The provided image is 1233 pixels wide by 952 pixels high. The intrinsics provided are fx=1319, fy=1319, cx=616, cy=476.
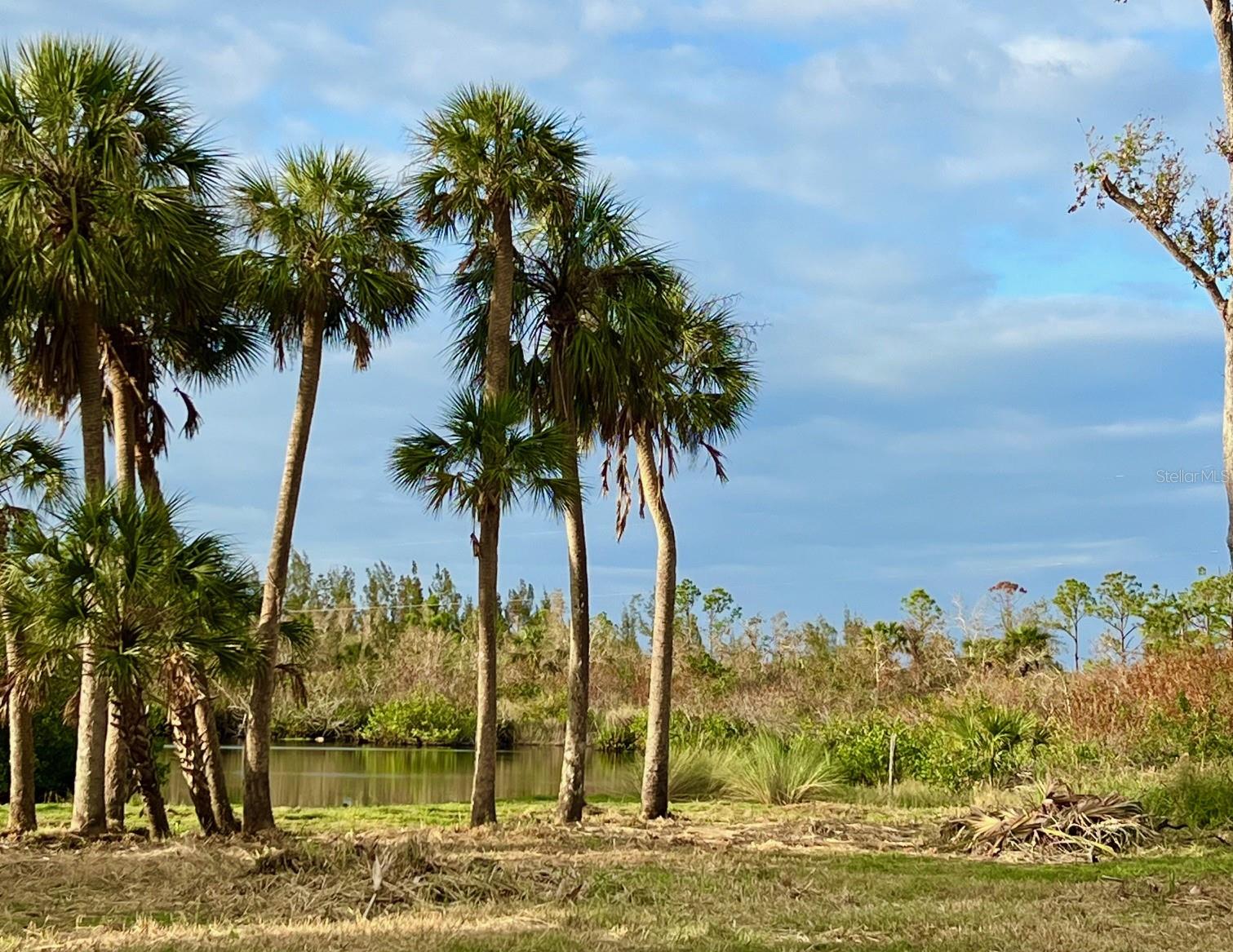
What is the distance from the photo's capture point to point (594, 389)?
59.0ft

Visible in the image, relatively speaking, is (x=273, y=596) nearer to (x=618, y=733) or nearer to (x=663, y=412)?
(x=663, y=412)

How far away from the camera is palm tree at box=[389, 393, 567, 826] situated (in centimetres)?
1594

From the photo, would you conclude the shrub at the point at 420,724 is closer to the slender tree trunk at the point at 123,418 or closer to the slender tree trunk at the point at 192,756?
the slender tree trunk at the point at 123,418

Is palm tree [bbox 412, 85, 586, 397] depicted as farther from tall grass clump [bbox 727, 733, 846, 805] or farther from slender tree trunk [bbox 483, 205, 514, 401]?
tall grass clump [bbox 727, 733, 846, 805]

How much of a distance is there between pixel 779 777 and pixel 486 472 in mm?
7793

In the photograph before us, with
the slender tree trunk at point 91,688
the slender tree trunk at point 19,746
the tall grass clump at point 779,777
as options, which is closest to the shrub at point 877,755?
the tall grass clump at point 779,777

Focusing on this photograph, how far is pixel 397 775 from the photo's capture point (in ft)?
92.8

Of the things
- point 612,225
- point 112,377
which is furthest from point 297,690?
point 612,225

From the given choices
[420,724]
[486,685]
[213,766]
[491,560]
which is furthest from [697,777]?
[420,724]

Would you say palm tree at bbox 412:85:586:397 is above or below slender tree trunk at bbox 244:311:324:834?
above

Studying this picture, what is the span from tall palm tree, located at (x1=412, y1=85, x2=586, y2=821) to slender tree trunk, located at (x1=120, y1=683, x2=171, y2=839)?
3734 mm

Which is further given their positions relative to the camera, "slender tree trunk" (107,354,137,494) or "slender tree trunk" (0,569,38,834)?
"slender tree trunk" (107,354,137,494)

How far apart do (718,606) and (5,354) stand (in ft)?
104

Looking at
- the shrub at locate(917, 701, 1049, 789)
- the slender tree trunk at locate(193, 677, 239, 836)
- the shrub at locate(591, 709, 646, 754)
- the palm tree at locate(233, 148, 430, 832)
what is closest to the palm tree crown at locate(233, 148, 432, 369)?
the palm tree at locate(233, 148, 430, 832)
